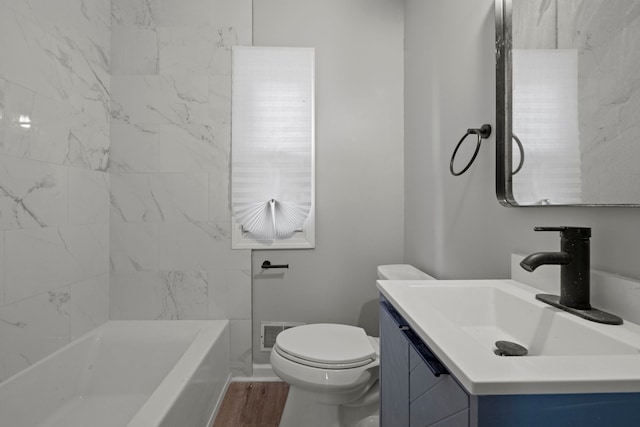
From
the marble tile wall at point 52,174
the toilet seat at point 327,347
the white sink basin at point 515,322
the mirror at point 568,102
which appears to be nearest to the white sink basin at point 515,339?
the white sink basin at point 515,322

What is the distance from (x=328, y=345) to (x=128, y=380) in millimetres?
1168

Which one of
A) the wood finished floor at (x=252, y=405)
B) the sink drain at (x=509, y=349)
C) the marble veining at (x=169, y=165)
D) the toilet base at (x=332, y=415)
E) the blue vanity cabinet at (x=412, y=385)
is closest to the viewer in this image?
the blue vanity cabinet at (x=412, y=385)

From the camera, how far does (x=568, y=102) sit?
82 centimetres

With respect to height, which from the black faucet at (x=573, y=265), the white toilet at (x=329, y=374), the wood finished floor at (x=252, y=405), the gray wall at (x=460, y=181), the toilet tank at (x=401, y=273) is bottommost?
the wood finished floor at (x=252, y=405)

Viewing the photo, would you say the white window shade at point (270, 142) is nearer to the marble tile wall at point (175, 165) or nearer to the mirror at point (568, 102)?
the marble tile wall at point (175, 165)

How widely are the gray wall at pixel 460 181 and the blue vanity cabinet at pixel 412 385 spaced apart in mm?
472

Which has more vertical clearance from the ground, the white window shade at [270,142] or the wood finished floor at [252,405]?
the white window shade at [270,142]

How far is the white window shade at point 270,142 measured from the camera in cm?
206

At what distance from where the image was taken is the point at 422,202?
1.82m

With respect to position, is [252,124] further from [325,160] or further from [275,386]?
[275,386]

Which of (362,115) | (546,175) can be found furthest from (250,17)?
(546,175)

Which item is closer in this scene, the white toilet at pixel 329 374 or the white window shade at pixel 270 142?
the white toilet at pixel 329 374

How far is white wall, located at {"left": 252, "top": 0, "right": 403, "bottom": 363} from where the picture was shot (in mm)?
2086

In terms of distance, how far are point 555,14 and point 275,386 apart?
2.13 metres
